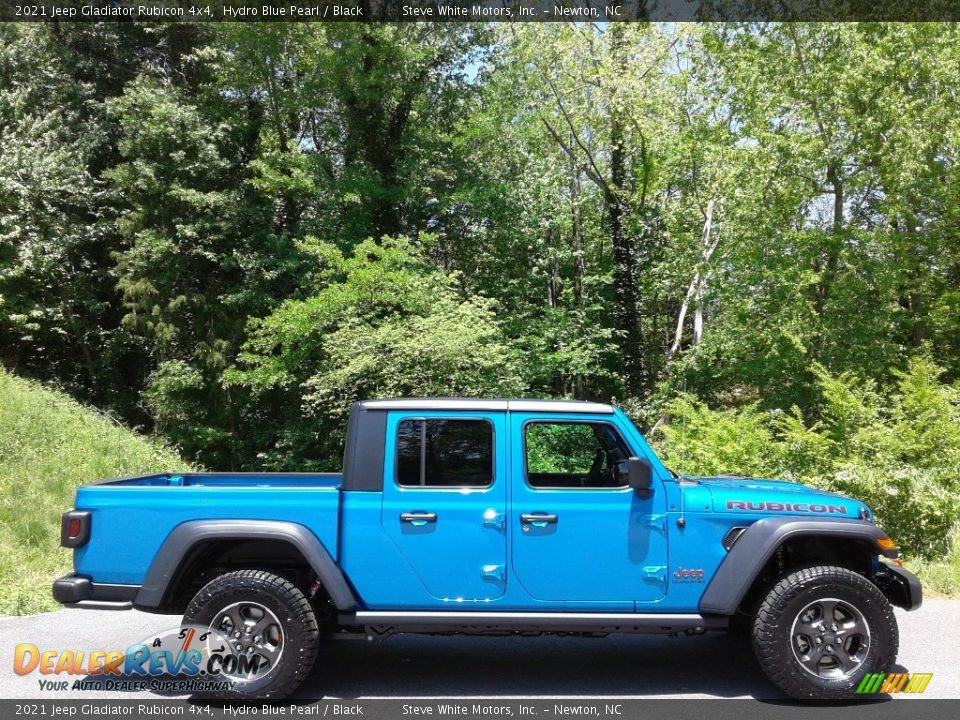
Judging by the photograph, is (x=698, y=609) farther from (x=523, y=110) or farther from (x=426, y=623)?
(x=523, y=110)

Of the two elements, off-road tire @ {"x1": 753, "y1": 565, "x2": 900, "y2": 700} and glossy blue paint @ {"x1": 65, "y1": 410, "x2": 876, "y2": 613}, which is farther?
glossy blue paint @ {"x1": 65, "y1": 410, "x2": 876, "y2": 613}

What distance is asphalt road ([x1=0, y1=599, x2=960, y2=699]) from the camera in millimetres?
5043

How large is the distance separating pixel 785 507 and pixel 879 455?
560 centimetres

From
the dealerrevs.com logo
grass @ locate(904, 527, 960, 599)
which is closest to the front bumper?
grass @ locate(904, 527, 960, 599)

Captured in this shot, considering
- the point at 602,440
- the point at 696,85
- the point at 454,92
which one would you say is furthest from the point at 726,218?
the point at 602,440

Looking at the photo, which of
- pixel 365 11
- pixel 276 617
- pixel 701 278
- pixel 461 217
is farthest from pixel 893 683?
pixel 365 11

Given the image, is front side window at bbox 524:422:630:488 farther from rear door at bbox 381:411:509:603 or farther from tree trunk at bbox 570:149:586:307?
tree trunk at bbox 570:149:586:307

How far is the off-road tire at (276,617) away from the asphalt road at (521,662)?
33 centimetres

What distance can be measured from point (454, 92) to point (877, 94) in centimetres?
1184

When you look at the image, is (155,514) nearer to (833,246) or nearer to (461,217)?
(833,246)

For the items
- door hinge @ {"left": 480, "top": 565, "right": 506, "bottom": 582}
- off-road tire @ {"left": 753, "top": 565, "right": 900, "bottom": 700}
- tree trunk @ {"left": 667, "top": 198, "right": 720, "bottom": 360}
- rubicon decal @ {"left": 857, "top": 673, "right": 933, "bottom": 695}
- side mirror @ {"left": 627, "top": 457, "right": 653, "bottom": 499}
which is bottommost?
rubicon decal @ {"left": 857, "top": 673, "right": 933, "bottom": 695}

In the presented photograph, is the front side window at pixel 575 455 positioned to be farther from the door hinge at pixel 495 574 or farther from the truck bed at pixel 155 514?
the truck bed at pixel 155 514

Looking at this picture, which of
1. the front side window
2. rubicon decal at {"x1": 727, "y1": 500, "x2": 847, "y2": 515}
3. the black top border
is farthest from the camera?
the black top border

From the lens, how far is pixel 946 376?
739 inches
